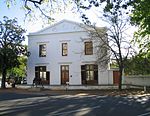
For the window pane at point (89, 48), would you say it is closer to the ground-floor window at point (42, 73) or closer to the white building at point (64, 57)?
the white building at point (64, 57)

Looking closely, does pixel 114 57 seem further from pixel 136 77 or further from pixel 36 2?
pixel 36 2

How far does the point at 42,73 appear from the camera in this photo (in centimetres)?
4934

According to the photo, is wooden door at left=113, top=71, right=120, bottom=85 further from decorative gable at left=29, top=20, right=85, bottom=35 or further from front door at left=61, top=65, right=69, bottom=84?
decorative gable at left=29, top=20, right=85, bottom=35

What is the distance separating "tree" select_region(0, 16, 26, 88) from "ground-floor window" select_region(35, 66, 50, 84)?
139 inches

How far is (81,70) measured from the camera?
4659cm

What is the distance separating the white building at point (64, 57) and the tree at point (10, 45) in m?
2.78

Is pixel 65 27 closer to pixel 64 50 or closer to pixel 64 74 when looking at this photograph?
pixel 64 50

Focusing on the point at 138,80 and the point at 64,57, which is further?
the point at 64,57

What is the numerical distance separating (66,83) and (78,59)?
3.81 m

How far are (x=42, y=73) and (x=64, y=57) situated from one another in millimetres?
4417

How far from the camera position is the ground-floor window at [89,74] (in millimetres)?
46094

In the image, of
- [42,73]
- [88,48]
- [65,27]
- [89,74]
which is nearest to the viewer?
[89,74]

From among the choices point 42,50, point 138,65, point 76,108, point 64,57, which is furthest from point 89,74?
point 76,108

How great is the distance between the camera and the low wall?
1726 inches
